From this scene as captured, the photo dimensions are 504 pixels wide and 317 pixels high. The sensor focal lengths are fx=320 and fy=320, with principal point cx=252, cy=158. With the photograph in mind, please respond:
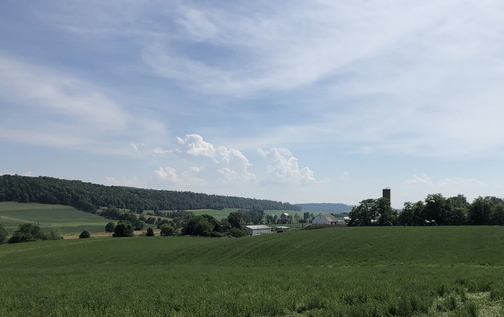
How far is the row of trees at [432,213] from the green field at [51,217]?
341 ft

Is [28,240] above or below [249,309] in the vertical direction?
below

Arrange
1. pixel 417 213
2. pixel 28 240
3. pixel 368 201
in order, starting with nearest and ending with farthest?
pixel 417 213, pixel 28 240, pixel 368 201

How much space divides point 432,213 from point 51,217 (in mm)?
166705

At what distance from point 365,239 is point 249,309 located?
37346mm

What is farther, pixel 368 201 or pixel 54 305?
pixel 368 201

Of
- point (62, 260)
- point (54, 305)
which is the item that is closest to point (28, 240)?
point (62, 260)

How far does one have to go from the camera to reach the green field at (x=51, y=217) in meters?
136

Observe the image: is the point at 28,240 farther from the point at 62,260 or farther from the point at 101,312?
the point at 101,312

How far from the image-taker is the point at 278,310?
984cm

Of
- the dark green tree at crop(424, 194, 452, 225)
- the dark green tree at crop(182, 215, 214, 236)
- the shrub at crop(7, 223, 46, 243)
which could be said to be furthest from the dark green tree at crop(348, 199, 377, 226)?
the shrub at crop(7, 223, 46, 243)

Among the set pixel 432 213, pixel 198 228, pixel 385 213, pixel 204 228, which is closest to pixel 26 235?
pixel 198 228

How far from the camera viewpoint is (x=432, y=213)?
260ft

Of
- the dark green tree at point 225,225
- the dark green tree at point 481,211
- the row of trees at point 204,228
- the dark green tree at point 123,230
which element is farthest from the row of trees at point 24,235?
the dark green tree at point 481,211

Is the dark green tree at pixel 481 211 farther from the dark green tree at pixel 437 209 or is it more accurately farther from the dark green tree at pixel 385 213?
the dark green tree at pixel 385 213
